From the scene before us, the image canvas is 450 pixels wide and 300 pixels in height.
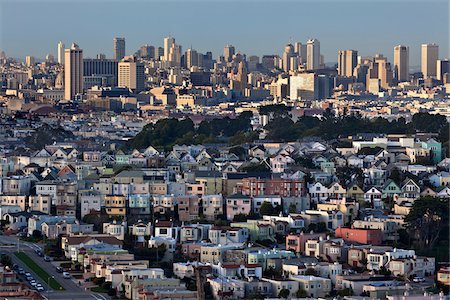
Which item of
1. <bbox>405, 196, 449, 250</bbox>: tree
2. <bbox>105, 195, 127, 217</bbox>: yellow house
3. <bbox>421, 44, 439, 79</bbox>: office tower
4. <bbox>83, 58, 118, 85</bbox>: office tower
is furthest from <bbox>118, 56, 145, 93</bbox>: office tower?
<bbox>405, 196, 449, 250</bbox>: tree

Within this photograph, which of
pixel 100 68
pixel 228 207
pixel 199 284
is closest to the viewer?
pixel 199 284

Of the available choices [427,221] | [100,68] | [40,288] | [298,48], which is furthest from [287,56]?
[40,288]

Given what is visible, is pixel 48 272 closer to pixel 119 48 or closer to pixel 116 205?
pixel 116 205

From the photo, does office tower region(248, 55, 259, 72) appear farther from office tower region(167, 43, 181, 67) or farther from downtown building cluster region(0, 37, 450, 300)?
downtown building cluster region(0, 37, 450, 300)

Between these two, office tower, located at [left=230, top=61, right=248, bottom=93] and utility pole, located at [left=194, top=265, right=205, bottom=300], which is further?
office tower, located at [left=230, top=61, right=248, bottom=93]

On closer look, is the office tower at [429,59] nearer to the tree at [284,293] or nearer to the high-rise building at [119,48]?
the high-rise building at [119,48]

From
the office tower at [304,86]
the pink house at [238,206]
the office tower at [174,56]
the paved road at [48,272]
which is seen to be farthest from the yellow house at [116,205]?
the office tower at [174,56]
